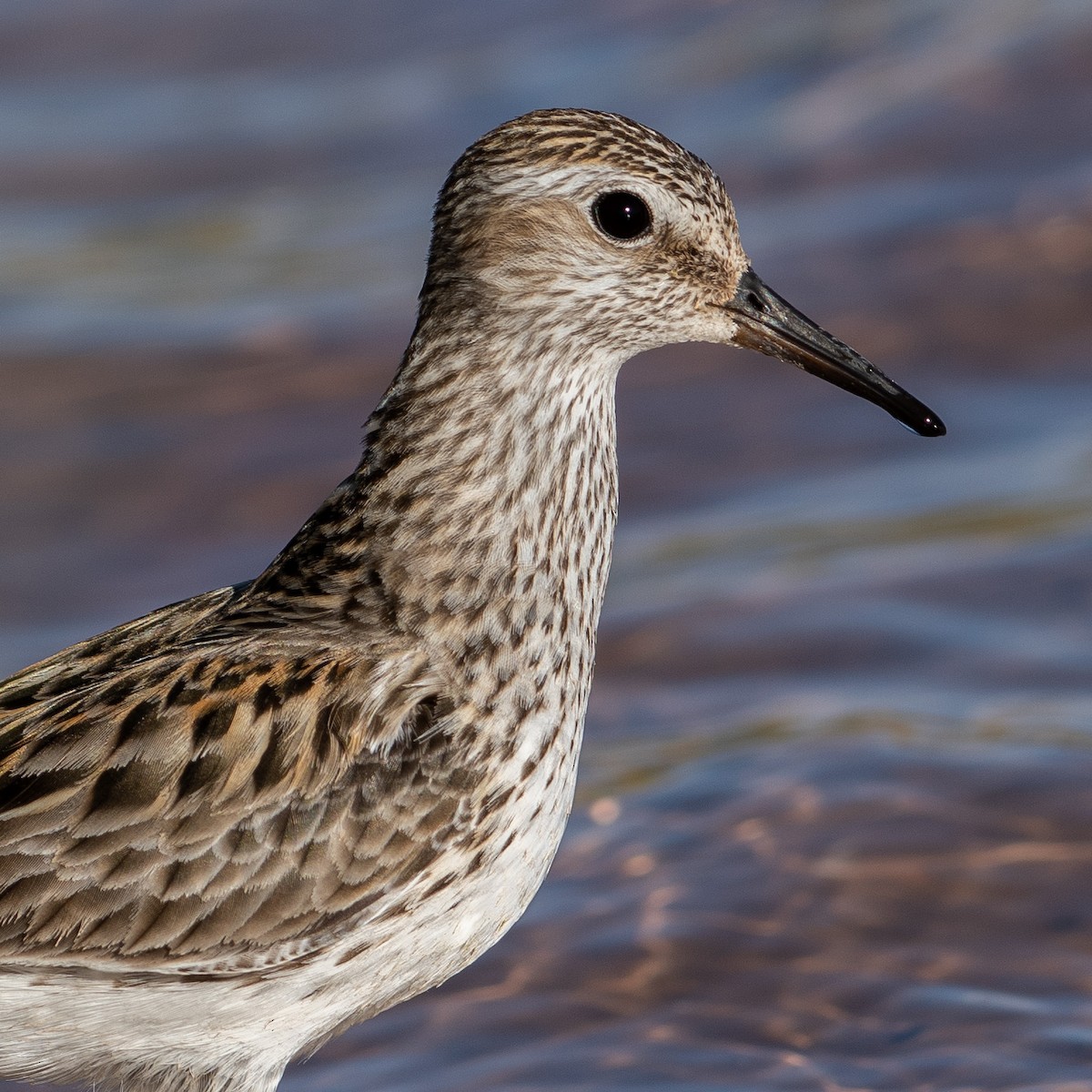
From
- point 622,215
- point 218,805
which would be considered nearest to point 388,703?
point 218,805

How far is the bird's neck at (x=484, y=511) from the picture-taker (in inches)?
260

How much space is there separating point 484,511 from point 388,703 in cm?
65

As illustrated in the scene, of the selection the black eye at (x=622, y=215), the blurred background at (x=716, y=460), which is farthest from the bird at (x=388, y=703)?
the blurred background at (x=716, y=460)

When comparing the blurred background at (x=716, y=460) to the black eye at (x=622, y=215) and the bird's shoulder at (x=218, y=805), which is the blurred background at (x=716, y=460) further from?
the black eye at (x=622, y=215)

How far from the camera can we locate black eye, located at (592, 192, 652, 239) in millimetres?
6590

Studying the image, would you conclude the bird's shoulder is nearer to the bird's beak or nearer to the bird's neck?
the bird's neck

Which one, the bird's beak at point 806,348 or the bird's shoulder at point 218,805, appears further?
the bird's beak at point 806,348

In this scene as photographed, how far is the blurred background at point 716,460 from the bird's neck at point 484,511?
2.22 metres

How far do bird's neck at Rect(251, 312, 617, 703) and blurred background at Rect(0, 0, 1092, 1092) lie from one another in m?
2.22

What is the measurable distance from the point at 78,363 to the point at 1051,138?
20.7 feet

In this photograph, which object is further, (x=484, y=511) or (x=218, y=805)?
(x=484, y=511)

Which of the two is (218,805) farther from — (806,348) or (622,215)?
(806,348)

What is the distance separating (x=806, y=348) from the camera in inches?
276

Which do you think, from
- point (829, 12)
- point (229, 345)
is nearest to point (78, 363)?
point (229, 345)
